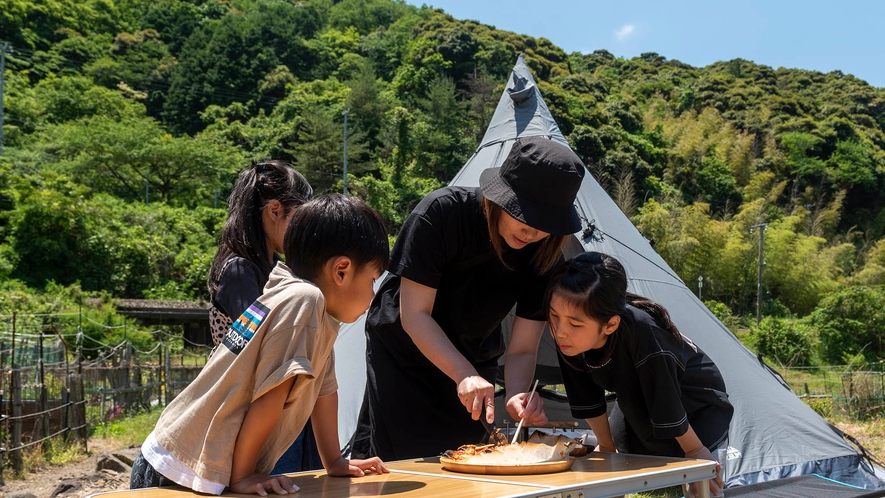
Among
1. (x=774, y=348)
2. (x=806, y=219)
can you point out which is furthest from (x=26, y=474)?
(x=806, y=219)

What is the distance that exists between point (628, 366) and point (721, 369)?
7.63 ft

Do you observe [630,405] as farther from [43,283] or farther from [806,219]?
[806,219]

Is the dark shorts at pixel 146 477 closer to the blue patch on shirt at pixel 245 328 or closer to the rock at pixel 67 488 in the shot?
the blue patch on shirt at pixel 245 328

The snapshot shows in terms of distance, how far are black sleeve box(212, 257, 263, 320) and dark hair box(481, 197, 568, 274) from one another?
51 centimetres

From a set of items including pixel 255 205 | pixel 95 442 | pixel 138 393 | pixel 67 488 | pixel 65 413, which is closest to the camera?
pixel 255 205

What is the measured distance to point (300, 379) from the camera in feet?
3.41

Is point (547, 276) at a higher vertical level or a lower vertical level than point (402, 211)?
lower

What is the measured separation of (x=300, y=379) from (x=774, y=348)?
A: 15080 mm

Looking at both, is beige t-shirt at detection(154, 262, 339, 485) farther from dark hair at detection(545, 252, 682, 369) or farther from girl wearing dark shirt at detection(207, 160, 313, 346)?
dark hair at detection(545, 252, 682, 369)

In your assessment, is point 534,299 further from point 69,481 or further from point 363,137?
point 363,137

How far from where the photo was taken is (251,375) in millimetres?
1051

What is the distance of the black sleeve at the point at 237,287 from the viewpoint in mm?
1445

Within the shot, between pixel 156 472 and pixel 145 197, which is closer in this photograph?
pixel 156 472

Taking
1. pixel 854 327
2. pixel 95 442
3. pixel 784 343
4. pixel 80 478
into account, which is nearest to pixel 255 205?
pixel 80 478
